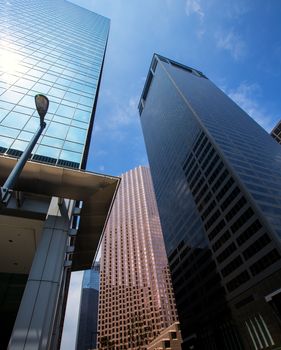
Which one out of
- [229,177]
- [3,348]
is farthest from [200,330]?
[3,348]

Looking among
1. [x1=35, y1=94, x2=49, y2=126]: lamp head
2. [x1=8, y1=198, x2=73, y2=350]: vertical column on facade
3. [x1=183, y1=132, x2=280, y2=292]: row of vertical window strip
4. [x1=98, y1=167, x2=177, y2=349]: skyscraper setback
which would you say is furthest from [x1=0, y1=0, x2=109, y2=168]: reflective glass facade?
[x1=98, y1=167, x2=177, y2=349]: skyscraper setback

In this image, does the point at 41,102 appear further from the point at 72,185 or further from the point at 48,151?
the point at 48,151

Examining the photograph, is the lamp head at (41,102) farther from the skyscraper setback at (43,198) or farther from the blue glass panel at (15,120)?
the blue glass panel at (15,120)

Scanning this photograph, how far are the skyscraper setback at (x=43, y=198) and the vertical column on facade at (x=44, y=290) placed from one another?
3 centimetres

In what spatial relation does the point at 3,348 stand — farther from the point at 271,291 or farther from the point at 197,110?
the point at 197,110

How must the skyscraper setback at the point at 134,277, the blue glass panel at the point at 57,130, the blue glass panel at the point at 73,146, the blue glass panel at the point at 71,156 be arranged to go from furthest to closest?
the skyscraper setback at the point at 134,277 → the blue glass panel at the point at 57,130 → the blue glass panel at the point at 73,146 → the blue glass panel at the point at 71,156

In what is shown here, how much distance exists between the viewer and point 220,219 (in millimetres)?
63250

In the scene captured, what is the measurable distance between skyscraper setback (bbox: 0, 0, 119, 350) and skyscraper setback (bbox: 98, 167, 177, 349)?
107 metres

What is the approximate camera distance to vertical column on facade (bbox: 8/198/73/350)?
26.1 ft

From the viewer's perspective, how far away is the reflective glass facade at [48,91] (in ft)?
44.5

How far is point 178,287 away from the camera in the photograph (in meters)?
85.6

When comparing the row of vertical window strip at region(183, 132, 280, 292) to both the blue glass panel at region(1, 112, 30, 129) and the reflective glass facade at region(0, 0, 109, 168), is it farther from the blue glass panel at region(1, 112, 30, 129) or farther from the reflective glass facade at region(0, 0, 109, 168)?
the blue glass panel at region(1, 112, 30, 129)

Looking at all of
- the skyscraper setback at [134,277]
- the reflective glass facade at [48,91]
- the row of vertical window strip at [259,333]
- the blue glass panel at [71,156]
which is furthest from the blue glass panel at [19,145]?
the skyscraper setback at [134,277]

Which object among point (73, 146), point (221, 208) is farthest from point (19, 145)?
point (221, 208)
